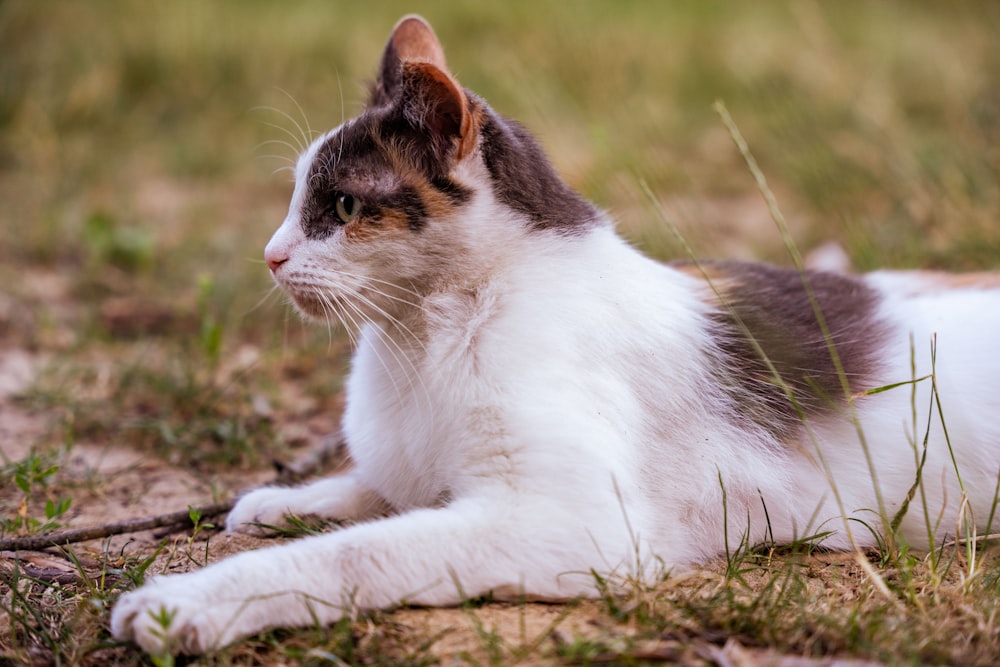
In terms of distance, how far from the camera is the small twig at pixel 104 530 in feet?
6.98

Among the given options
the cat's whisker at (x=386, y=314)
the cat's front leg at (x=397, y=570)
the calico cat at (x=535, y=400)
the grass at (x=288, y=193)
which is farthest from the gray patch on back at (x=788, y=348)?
the cat's whisker at (x=386, y=314)

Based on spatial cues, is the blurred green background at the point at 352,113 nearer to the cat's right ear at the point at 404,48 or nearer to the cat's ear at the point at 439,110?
the cat's right ear at the point at 404,48

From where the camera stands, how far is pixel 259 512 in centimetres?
225

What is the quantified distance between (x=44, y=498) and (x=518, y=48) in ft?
16.0

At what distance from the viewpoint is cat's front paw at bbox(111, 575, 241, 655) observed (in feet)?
5.31

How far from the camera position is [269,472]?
283 cm

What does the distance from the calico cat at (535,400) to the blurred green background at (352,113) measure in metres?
0.63

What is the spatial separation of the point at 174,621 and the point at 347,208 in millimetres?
923

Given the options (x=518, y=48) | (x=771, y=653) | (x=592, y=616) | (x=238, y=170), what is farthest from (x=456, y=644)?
(x=518, y=48)

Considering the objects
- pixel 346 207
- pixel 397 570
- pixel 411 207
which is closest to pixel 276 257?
pixel 346 207

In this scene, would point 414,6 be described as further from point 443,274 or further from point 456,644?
point 456,644

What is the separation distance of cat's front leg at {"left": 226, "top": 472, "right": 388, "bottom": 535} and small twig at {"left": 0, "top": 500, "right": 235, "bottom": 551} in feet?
0.37

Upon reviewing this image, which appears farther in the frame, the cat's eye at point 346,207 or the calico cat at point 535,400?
the cat's eye at point 346,207

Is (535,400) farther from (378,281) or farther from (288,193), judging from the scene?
(288,193)
